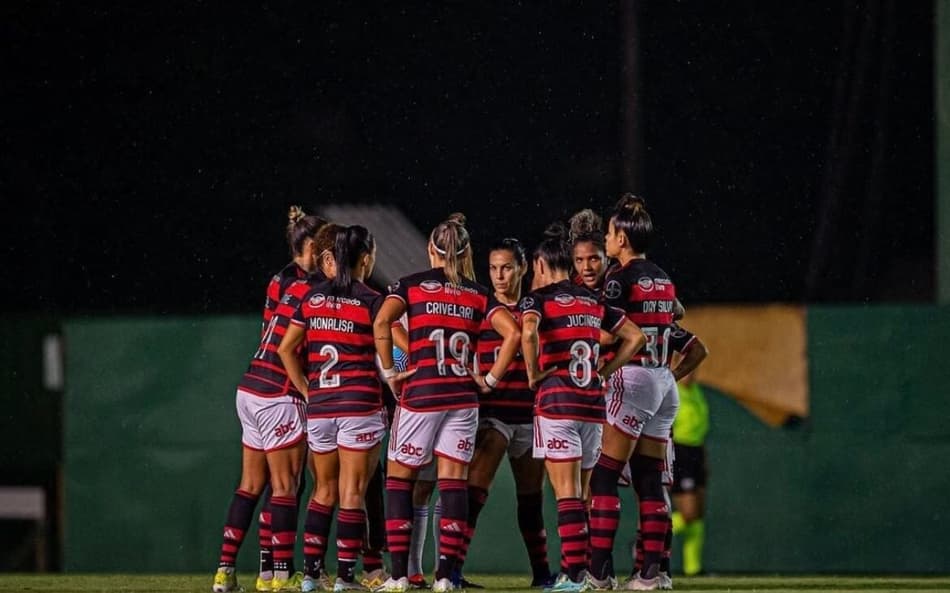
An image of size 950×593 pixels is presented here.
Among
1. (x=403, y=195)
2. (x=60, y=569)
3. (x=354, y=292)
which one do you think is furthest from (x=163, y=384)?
(x=403, y=195)

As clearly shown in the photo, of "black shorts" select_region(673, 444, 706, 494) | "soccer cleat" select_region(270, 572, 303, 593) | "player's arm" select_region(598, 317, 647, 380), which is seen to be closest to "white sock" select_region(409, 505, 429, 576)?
"soccer cleat" select_region(270, 572, 303, 593)

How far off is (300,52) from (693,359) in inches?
542

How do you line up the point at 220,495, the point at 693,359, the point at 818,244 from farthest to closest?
the point at 818,244 → the point at 220,495 → the point at 693,359

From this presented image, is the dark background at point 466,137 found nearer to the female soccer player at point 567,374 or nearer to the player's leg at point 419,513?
the player's leg at point 419,513

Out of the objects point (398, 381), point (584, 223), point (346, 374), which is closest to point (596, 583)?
point (398, 381)

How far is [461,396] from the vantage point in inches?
399

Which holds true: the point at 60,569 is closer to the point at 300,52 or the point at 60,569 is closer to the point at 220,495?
the point at 220,495

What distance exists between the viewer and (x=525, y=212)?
22734 mm

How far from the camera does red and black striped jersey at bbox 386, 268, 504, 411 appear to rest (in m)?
10.1

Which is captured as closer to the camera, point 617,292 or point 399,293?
point 399,293

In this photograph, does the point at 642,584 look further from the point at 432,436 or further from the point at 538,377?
the point at 432,436

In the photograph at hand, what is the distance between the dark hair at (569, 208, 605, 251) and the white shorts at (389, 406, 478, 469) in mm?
1197

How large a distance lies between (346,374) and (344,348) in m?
0.14

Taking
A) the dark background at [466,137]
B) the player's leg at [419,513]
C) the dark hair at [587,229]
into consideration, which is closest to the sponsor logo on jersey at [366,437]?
the player's leg at [419,513]
